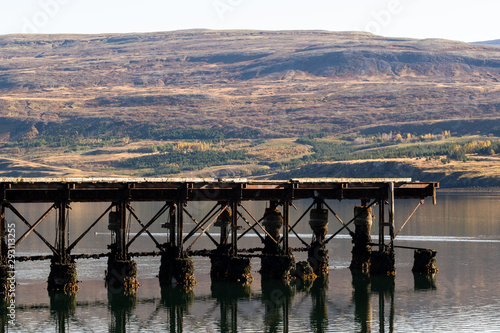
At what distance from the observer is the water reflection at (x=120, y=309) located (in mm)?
44406

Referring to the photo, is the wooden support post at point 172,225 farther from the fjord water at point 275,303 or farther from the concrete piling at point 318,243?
the concrete piling at point 318,243

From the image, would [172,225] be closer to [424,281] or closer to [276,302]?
[276,302]

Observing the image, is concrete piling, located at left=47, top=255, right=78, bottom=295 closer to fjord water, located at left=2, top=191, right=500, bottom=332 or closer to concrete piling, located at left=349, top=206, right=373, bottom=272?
fjord water, located at left=2, top=191, right=500, bottom=332

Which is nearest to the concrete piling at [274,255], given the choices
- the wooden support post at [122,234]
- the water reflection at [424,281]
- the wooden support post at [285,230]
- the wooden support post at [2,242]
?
the wooden support post at [285,230]

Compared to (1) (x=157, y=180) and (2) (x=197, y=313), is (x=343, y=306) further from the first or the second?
(1) (x=157, y=180)

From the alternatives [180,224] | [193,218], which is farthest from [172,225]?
[180,224]

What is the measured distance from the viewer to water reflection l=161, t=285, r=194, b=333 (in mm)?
45375

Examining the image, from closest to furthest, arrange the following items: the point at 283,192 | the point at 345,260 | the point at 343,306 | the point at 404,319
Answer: the point at 404,319
the point at 343,306
the point at 283,192
the point at 345,260

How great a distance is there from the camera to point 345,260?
67.3 m

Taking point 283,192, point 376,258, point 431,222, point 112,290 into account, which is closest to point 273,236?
point 283,192

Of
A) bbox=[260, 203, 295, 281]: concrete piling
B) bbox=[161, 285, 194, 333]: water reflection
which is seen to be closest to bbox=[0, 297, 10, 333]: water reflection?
bbox=[161, 285, 194, 333]: water reflection

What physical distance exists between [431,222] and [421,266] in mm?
49523

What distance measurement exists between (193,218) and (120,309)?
274 inches

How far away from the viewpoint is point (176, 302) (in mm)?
49531
